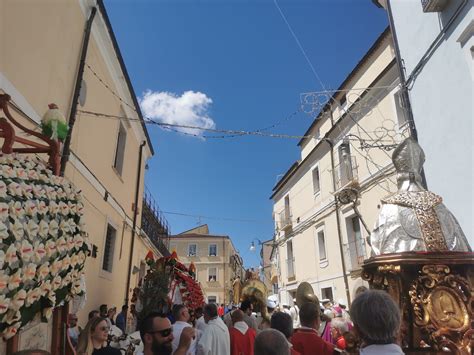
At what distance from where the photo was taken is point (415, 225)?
9.98 ft

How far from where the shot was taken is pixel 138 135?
13375mm

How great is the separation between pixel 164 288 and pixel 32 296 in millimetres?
6961

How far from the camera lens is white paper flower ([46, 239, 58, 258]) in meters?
1.76

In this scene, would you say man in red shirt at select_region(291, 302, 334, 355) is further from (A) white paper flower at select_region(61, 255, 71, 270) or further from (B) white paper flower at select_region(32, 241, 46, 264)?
(B) white paper flower at select_region(32, 241, 46, 264)

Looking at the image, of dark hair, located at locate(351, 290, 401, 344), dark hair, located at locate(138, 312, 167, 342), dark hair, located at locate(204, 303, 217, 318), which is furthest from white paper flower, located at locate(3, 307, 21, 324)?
dark hair, located at locate(204, 303, 217, 318)

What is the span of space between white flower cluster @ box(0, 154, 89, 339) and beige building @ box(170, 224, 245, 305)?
40.8 m

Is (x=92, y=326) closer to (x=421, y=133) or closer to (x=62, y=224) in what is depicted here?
(x=62, y=224)

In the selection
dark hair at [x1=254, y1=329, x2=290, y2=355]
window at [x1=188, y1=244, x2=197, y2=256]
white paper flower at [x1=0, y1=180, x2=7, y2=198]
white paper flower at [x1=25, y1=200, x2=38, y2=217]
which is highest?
window at [x1=188, y1=244, x2=197, y2=256]

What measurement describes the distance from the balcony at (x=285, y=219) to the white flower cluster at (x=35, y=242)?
1961 centimetres

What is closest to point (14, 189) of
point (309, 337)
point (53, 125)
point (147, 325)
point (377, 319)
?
point (53, 125)

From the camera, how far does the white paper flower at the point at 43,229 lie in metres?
1.73

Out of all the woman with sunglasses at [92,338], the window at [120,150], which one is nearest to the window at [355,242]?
the window at [120,150]

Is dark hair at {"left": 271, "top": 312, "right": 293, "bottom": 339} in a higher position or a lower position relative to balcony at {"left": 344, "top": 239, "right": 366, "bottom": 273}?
lower

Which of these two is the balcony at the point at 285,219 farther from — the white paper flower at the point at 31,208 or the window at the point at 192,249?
the window at the point at 192,249
